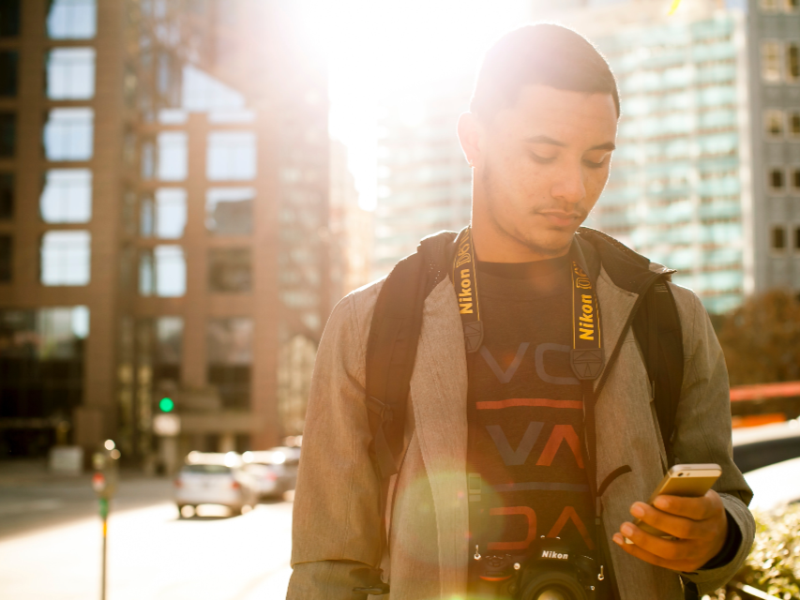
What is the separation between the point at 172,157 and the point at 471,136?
50.9 meters

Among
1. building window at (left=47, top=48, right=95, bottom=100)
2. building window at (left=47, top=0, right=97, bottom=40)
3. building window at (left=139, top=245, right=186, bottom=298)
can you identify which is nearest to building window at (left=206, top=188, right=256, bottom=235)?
building window at (left=139, top=245, right=186, bottom=298)

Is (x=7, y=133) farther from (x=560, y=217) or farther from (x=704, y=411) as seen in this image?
(x=704, y=411)

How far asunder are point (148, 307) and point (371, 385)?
4967 centimetres

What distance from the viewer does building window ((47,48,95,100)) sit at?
4756cm

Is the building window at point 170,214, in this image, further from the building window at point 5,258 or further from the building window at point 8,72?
the building window at point 8,72

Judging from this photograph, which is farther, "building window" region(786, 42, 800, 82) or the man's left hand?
"building window" region(786, 42, 800, 82)

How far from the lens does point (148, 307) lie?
4925cm

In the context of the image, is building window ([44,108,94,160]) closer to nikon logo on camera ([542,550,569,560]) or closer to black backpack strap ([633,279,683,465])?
black backpack strap ([633,279,683,465])

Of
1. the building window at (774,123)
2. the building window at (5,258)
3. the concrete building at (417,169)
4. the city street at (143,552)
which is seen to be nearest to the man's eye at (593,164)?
the city street at (143,552)

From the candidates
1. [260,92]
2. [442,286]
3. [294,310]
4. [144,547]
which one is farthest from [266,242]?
[442,286]

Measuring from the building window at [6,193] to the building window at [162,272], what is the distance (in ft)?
25.2

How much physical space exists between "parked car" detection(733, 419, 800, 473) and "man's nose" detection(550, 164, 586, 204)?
17.2ft

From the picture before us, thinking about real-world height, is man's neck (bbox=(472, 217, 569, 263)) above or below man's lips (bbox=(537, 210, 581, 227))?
below

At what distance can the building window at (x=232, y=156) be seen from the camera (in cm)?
4934
